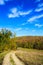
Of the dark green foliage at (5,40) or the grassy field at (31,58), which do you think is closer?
the grassy field at (31,58)

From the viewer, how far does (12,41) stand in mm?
72625

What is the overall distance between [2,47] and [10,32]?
383 inches

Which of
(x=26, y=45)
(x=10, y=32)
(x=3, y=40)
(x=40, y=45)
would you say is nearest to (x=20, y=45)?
(x=26, y=45)

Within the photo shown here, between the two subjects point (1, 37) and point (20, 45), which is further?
point (20, 45)

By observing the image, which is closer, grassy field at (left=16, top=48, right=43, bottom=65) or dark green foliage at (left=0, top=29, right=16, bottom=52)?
grassy field at (left=16, top=48, right=43, bottom=65)

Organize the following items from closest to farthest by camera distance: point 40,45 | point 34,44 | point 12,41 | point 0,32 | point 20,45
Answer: point 0,32, point 12,41, point 40,45, point 34,44, point 20,45

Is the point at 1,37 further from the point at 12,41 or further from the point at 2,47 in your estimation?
the point at 12,41

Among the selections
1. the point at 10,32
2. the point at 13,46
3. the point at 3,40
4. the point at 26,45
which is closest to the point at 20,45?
the point at 26,45

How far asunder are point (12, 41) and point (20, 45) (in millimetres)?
27986

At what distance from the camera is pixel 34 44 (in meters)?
88.2

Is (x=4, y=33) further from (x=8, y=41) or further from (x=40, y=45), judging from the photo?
(x=40, y=45)

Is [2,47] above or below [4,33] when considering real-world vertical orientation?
below

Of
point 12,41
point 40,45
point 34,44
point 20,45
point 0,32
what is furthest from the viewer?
point 20,45

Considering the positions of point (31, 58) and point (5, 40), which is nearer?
point (31, 58)
